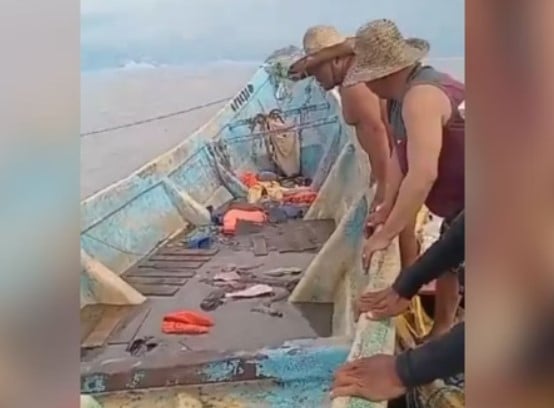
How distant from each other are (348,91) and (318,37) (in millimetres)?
104

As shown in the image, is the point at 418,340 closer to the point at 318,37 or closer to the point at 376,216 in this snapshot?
the point at 376,216

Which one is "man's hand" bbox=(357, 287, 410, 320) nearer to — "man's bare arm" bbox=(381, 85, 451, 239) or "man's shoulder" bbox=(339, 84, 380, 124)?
"man's bare arm" bbox=(381, 85, 451, 239)

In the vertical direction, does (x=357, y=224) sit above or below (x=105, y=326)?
above

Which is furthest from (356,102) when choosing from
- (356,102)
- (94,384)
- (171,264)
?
(94,384)

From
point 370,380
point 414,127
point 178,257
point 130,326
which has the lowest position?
point 370,380

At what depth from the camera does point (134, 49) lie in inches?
51.5

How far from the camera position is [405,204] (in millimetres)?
1355

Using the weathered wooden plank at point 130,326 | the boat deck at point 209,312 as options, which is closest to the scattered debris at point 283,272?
the boat deck at point 209,312

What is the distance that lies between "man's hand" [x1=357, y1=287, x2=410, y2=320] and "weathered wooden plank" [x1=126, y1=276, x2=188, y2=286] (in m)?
0.31
